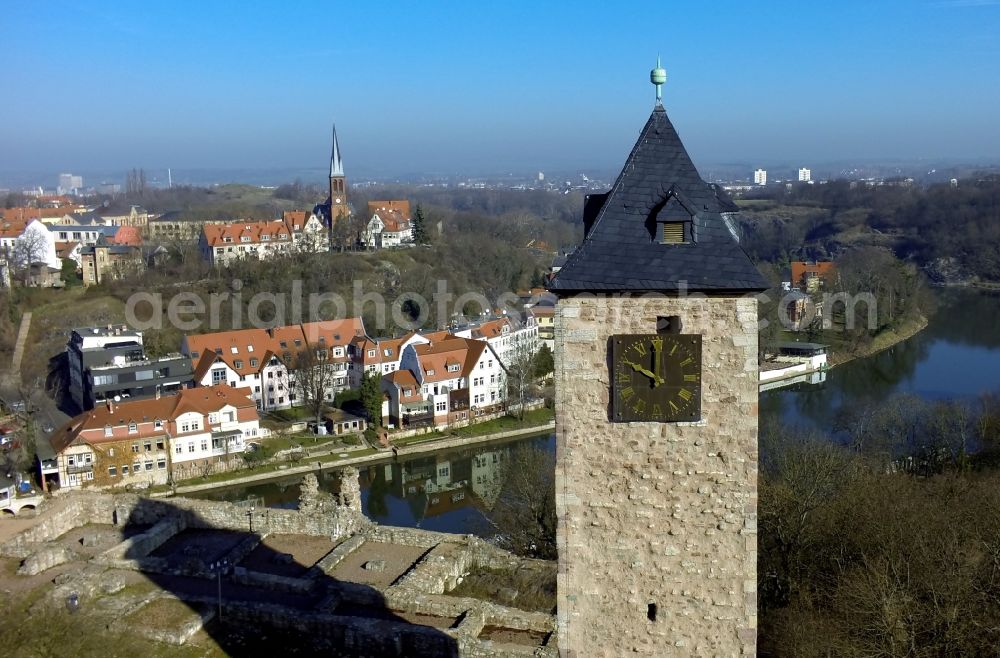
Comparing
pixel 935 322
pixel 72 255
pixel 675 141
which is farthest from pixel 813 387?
pixel 72 255

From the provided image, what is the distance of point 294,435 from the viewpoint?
94.1 ft

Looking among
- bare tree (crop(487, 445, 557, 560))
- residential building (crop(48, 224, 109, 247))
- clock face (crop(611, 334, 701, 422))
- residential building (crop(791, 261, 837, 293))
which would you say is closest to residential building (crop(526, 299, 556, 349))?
residential building (crop(791, 261, 837, 293))

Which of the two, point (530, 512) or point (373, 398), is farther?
point (373, 398)

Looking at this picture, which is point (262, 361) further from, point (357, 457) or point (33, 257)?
point (33, 257)

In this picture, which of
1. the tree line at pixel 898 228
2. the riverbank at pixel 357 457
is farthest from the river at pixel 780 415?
the tree line at pixel 898 228

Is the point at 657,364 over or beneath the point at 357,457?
over

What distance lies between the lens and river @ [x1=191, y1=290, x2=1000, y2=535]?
78.3 ft

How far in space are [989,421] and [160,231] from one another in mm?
50476

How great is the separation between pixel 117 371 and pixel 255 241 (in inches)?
877

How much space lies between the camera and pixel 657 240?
20.4 ft

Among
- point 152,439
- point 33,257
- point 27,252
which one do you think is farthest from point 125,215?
point 152,439

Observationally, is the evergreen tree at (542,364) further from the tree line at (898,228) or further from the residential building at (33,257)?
the tree line at (898,228)

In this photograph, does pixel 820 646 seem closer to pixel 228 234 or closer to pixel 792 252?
pixel 228 234

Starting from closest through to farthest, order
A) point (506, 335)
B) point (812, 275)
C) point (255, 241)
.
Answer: point (506, 335), point (255, 241), point (812, 275)
